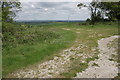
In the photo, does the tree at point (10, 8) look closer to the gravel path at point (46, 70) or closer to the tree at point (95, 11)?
the gravel path at point (46, 70)

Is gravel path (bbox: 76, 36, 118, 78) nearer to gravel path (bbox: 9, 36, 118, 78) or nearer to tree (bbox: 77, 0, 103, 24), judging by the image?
gravel path (bbox: 9, 36, 118, 78)

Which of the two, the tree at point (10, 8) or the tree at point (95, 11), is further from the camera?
the tree at point (95, 11)

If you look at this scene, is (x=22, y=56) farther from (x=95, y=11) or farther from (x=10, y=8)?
(x=95, y=11)

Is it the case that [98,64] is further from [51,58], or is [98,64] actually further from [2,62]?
[2,62]

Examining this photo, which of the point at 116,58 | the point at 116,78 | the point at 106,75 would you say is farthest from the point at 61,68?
the point at 116,58

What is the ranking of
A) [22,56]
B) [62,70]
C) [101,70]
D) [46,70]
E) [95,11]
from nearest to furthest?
[101,70] < [62,70] < [46,70] < [22,56] < [95,11]

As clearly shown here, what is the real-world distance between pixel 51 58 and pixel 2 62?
3533 mm

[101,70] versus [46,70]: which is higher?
[101,70]

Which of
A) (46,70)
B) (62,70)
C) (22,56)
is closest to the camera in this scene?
(62,70)

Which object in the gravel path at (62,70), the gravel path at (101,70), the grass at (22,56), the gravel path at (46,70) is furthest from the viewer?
the grass at (22,56)

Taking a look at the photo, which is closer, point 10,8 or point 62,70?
point 62,70

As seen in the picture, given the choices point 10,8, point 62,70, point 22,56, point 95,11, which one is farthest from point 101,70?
point 95,11

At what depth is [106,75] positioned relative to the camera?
21.0 ft

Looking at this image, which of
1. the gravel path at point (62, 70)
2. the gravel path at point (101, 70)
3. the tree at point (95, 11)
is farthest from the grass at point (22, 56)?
the tree at point (95, 11)
